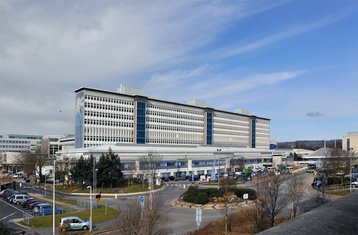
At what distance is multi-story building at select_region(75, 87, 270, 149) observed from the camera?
97.6 meters

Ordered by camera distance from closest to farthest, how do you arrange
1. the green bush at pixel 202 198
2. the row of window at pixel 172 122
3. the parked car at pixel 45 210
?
1. the parked car at pixel 45 210
2. the green bush at pixel 202 198
3. the row of window at pixel 172 122

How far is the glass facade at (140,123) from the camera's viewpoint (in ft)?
355

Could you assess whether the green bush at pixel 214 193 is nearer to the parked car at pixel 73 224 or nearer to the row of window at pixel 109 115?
the parked car at pixel 73 224

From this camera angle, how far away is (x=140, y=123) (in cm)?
10925

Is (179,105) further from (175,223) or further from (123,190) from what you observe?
(175,223)

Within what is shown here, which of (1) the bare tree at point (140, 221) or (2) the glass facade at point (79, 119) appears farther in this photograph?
(2) the glass facade at point (79, 119)

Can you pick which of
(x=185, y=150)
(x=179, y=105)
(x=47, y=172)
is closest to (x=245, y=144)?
(x=179, y=105)

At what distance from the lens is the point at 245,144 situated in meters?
156

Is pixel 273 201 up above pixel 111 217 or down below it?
above

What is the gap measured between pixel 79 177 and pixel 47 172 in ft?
92.5

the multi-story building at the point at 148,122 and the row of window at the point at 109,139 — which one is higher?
the multi-story building at the point at 148,122

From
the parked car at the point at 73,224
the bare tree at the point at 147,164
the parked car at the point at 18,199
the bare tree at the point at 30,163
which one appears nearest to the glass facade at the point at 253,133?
the bare tree at the point at 147,164

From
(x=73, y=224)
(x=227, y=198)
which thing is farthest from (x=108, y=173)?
(x=227, y=198)

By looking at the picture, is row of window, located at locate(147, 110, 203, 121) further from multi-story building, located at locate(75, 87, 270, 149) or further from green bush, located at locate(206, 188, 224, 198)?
green bush, located at locate(206, 188, 224, 198)
